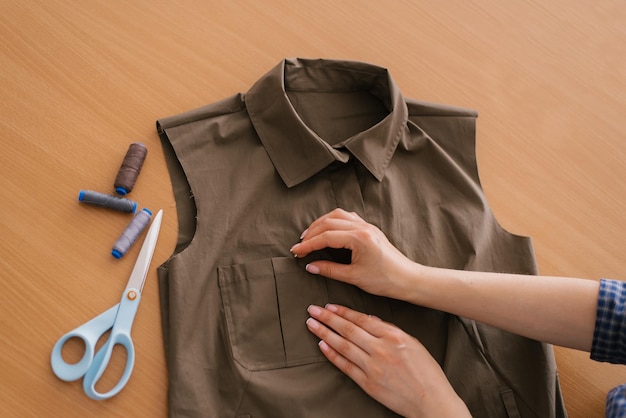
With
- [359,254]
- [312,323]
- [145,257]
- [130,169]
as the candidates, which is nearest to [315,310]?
[312,323]

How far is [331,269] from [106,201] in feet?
1.39

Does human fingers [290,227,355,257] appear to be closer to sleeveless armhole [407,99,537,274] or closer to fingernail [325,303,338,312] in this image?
fingernail [325,303,338,312]

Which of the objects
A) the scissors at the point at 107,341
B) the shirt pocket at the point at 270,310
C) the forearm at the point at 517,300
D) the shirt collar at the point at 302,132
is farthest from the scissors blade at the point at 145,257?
the forearm at the point at 517,300

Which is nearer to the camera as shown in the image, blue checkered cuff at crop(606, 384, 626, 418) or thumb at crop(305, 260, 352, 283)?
blue checkered cuff at crop(606, 384, 626, 418)

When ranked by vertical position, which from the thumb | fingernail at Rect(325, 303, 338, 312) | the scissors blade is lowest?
the scissors blade

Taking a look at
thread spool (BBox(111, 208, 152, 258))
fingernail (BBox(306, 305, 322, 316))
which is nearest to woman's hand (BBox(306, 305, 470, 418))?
fingernail (BBox(306, 305, 322, 316))

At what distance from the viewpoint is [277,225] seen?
3.45 feet

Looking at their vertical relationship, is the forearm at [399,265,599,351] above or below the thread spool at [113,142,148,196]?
above

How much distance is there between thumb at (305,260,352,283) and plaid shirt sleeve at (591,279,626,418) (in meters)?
0.41

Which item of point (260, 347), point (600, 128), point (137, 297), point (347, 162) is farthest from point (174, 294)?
point (600, 128)

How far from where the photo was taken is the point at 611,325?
0.90 m

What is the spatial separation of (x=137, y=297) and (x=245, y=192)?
265mm

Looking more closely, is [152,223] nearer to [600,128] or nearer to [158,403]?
[158,403]

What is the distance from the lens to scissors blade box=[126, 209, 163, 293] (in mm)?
1009
